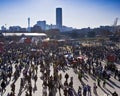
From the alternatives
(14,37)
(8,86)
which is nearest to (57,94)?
(8,86)

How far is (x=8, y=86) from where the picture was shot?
92.5ft

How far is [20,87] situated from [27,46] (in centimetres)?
4342

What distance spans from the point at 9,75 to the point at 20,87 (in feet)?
13.8

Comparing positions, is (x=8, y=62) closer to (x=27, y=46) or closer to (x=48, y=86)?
(x=48, y=86)

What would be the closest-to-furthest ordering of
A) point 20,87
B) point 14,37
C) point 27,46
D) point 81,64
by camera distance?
point 20,87, point 81,64, point 27,46, point 14,37

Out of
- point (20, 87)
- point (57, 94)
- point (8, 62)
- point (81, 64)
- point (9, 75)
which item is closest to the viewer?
point (57, 94)

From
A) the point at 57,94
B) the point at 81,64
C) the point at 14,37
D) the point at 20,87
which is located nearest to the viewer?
the point at 57,94

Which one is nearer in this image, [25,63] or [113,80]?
[113,80]

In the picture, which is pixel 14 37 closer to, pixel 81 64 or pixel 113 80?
pixel 81 64

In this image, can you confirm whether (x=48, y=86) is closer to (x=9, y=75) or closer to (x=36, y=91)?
(x=36, y=91)

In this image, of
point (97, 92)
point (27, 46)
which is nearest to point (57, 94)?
point (97, 92)

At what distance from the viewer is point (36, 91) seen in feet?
85.3

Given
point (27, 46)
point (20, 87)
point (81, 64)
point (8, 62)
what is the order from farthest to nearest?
point (27, 46) → point (8, 62) → point (81, 64) → point (20, 87)

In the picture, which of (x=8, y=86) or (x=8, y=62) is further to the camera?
(x=8, y=62)
